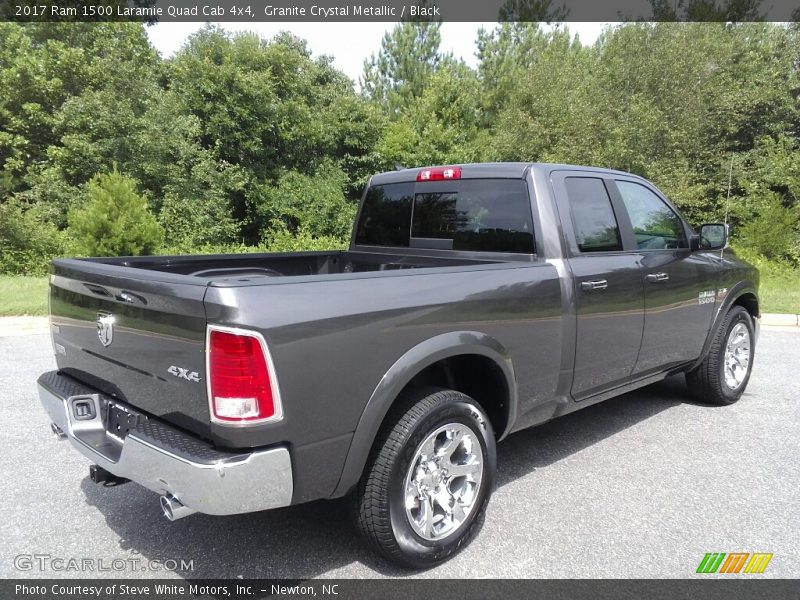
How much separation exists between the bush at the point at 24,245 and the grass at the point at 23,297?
322cm

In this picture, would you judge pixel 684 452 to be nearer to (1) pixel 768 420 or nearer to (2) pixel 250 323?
(1) pixel 768 420

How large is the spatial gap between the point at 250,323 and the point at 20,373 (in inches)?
202

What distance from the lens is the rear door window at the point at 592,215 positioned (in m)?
3.48

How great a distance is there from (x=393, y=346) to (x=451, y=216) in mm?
1583

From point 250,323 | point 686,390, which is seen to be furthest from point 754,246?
point 250,323

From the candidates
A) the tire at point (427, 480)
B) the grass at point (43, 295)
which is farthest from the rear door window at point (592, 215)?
the grass at point (43, 295)

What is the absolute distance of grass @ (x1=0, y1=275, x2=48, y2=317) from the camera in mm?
8945

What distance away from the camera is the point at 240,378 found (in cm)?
199

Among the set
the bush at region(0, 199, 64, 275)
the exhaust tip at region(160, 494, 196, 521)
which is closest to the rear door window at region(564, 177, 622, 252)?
the exhaust tip at region(160, 494, 196, 521)

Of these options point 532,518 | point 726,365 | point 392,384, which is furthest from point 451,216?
point 726,365

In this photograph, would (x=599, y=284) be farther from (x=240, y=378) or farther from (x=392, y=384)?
(x=240, y=378)

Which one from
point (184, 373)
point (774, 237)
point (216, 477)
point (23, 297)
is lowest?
point (23, 297)

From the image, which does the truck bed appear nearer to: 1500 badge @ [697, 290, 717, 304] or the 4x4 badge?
the 4x4 badge

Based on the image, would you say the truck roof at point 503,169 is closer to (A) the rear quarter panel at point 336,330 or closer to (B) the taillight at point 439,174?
(B) the taillight at point 439,174
